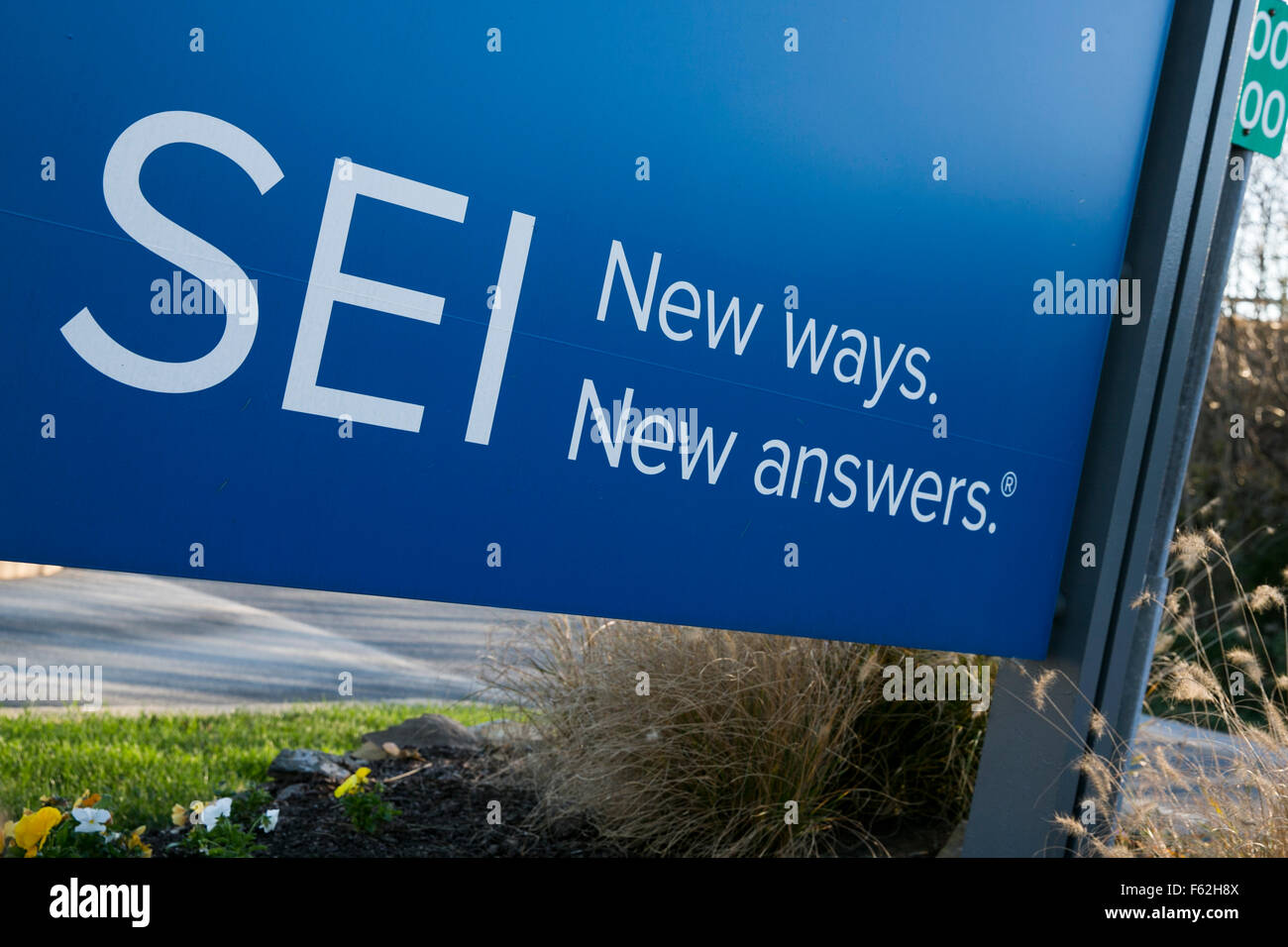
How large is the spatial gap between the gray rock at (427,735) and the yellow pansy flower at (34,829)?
6.05 feet

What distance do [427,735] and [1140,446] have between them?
2.88m

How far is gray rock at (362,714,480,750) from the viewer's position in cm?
439

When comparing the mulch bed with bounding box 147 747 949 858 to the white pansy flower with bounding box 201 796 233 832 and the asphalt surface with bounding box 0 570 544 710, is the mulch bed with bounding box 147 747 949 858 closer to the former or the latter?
the white pansy flower with bounding box 201 796 233 832

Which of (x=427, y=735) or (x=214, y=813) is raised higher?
(x=214, y=813)

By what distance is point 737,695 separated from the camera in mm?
3254

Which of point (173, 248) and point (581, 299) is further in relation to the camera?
point (581, 299)

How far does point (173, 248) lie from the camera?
1.84 meters

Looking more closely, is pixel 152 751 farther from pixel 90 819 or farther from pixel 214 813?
pixel 90 819

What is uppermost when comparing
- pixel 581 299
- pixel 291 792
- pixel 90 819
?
pixel 581 299

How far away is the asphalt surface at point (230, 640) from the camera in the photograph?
6430mm

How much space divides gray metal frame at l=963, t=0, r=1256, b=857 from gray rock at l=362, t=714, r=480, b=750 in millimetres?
2138

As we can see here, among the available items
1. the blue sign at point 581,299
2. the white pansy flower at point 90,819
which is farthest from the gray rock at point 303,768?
the blue sign at point 581,299

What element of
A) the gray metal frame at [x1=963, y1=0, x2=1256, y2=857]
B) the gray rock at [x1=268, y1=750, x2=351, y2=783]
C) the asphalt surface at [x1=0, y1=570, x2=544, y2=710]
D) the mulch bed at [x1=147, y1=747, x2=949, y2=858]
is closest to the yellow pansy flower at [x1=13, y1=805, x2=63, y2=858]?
the mulch bed at [x1=147, y1=747, x2=949, y2=858]

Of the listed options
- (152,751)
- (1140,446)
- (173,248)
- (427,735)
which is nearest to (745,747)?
(1140,446)
